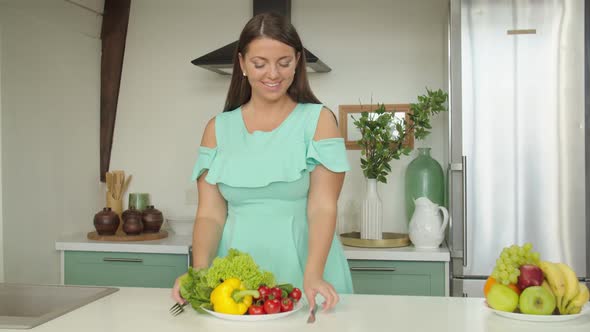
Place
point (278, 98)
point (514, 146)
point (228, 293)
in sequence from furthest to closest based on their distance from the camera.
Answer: point (514, 146) < point (278, 98) < point (228, 293)

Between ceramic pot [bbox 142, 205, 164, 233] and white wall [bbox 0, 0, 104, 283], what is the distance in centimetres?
37

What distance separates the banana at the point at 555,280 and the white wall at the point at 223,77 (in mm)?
2056

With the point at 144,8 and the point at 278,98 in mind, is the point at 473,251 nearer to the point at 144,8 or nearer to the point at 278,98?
the point at 278,98

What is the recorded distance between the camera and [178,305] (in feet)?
5.32

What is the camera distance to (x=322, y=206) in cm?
193

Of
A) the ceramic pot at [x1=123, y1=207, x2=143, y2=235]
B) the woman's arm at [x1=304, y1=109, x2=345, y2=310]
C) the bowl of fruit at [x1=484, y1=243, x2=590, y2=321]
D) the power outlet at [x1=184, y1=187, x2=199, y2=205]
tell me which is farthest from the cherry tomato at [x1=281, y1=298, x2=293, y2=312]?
the power outlet at [x1=184, y1=187, x2=199, y2=205]

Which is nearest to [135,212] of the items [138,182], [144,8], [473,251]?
[138,182]

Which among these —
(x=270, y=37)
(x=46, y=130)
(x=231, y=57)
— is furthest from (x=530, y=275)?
(x=46, y=130)

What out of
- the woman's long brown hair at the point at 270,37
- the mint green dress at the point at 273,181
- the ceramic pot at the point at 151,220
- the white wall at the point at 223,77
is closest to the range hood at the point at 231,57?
the white wall at the point at 223,77

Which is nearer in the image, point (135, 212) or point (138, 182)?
point (135, 212)

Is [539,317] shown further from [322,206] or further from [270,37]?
[270,37]

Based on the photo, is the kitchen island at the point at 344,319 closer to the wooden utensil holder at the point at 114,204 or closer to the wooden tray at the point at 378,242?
the wooden tray at the point at 378,242

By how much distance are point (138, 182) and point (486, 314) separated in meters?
2.67

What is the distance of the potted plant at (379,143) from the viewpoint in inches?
128
